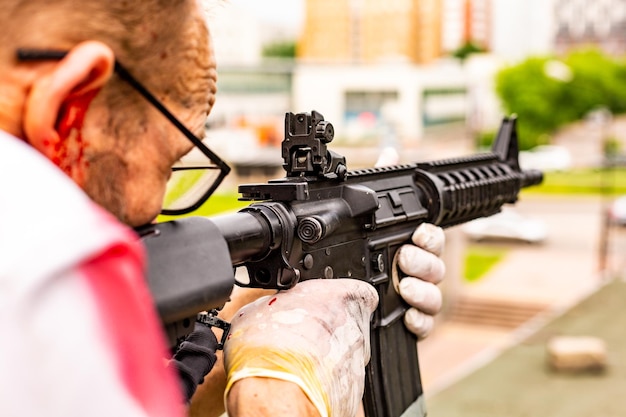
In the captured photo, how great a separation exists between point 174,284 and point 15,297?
62cm

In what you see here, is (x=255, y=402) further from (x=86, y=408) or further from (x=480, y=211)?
(x=480, y=211)

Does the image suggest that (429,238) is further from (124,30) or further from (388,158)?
(124,30)

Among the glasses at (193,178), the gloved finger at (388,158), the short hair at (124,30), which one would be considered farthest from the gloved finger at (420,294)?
the short hair at (124,30)

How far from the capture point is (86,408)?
774 mm

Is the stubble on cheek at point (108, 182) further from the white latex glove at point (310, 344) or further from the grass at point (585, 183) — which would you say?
the grass at point (585, 183)

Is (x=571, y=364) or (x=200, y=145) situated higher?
(x=200, y=145)

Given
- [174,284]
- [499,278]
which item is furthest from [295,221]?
[499,278]

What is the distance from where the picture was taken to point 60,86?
3.41 ft

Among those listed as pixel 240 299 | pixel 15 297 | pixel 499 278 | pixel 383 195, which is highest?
pixel 15 297

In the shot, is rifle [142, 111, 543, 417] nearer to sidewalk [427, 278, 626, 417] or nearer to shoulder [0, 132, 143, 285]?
shoulder [0, 132, 143, 285]

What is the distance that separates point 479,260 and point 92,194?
97.9 feet

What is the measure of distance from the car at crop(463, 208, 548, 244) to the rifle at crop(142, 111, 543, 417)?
2890 centimetres

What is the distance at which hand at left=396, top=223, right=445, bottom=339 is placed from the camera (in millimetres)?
2688

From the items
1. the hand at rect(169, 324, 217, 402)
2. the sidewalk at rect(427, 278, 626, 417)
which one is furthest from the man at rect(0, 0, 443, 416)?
the sidewalk at rect(427, 278, 626, 417)
